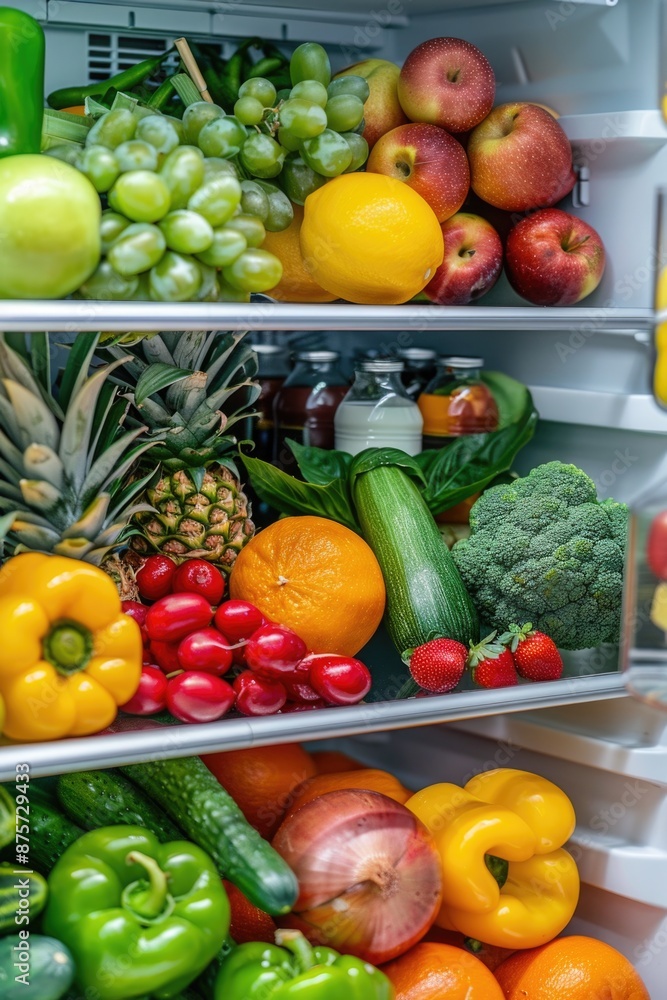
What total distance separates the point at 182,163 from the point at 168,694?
2.03 feet

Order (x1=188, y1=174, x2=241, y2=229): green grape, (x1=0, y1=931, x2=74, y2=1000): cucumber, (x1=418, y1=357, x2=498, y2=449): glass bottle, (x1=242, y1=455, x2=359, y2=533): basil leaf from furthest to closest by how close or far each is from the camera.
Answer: (x1=418, y1=357, x2=498, y2=449): glass bottle < (x1=242, y1=455, x2=359, y2=533): basil leaf < (x1=188, y1=174, x2=241, y2=229): green grape < (x1=0, y1=931, x2=74, y2=1000): cucumber

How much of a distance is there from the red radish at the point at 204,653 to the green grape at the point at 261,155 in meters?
0.61

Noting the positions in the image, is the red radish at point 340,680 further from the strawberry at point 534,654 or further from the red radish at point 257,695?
the strawberry at point 534,654

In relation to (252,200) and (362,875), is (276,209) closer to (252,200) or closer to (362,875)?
(252,200)

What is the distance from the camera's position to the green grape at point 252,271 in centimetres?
126

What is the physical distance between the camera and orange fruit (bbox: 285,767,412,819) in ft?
4.83

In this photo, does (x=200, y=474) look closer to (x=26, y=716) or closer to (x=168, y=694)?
(x=168, y=694)

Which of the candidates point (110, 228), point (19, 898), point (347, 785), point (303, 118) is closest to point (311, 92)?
point (303, 118)

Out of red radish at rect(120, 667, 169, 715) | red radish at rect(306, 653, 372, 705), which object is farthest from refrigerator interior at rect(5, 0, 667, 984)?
red radish at rect(120, 667, 169, 715)

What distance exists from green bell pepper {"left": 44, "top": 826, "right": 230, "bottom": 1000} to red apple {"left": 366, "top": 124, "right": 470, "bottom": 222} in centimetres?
93

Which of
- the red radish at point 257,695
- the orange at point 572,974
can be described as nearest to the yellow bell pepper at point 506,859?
the orange at point 572,974

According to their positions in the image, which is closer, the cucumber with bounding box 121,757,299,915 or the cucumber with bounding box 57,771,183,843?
→ the cucumber with bounding box 121,757,299,915

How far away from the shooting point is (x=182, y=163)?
→ 3.97 ft

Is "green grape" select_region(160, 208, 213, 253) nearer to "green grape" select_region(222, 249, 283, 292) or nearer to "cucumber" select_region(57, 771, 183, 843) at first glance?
"green grape" select_region(222, 249, 283, 292)
